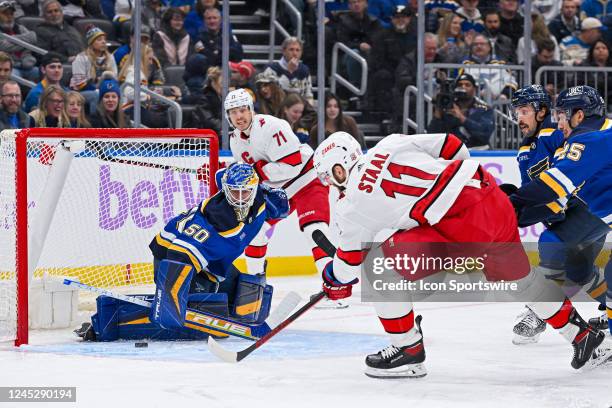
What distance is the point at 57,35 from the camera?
26.3 ft

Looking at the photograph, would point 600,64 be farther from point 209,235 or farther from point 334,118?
point 209,235

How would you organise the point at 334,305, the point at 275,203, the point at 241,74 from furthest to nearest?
the point at 241,74 < the point at 334,305 < the point at 275,203

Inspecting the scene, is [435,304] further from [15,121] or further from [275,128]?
[15,121]

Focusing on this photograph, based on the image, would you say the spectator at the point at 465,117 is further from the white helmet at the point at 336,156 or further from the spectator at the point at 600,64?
the white helmet at the point at 336,156

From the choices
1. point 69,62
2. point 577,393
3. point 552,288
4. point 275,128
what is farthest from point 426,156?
point 69,62

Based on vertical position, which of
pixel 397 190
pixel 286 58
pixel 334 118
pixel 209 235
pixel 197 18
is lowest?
pixel 209 235

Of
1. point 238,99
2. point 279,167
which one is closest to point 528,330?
point 279,167

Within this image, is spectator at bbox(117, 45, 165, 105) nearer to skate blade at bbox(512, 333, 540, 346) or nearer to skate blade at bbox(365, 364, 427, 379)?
skate blade at bbox(512, 333, 540, 346)

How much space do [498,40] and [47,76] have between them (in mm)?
3573

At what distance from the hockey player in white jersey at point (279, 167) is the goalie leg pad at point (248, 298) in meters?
0.80

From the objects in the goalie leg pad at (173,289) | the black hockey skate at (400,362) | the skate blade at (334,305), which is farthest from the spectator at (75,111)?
the black hockey skate at (400,362)

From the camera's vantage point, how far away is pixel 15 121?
7.05m

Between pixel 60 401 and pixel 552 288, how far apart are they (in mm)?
1723

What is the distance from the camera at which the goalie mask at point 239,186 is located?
16.3ft
